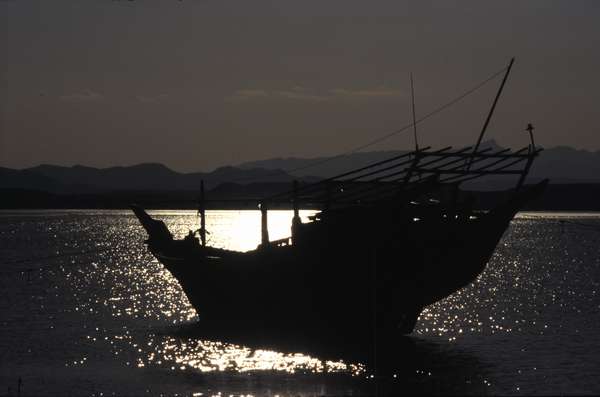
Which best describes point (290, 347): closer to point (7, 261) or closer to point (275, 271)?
point (275, 271)

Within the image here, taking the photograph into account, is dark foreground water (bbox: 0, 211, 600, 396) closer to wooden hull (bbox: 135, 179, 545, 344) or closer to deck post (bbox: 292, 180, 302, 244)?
wooden hull (bbox: 135, 179, 545, 344)

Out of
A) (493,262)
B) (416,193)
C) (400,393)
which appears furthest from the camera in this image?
(493,262)

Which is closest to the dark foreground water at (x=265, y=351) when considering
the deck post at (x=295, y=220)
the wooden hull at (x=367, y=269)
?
the wooden hull at (x=367, y=269)

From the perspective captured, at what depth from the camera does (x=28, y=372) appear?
82.5ft

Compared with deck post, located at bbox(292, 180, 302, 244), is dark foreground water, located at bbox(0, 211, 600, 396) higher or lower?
lower

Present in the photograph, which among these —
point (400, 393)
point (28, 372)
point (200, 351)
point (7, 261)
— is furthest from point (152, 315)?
point (7, 261)

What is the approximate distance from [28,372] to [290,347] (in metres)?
7.50

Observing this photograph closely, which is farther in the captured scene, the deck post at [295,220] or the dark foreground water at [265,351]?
the deck post at [295,220]

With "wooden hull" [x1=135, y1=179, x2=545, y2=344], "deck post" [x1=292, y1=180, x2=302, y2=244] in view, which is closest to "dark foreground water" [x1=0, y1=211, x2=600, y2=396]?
"wooden hull" [x1=135, y1=179, x2=545, y2=344]

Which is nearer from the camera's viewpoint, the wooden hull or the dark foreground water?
the dark foreground water

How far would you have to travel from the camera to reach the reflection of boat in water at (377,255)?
2727cm

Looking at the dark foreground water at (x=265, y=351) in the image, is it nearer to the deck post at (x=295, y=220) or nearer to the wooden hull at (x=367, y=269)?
the wooden hull at (x=367, y=269)

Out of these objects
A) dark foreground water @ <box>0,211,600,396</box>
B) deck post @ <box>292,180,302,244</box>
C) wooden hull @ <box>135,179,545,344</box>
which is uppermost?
deck post @ <box>292,180,302,244</box>

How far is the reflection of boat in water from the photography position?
2727 cm
